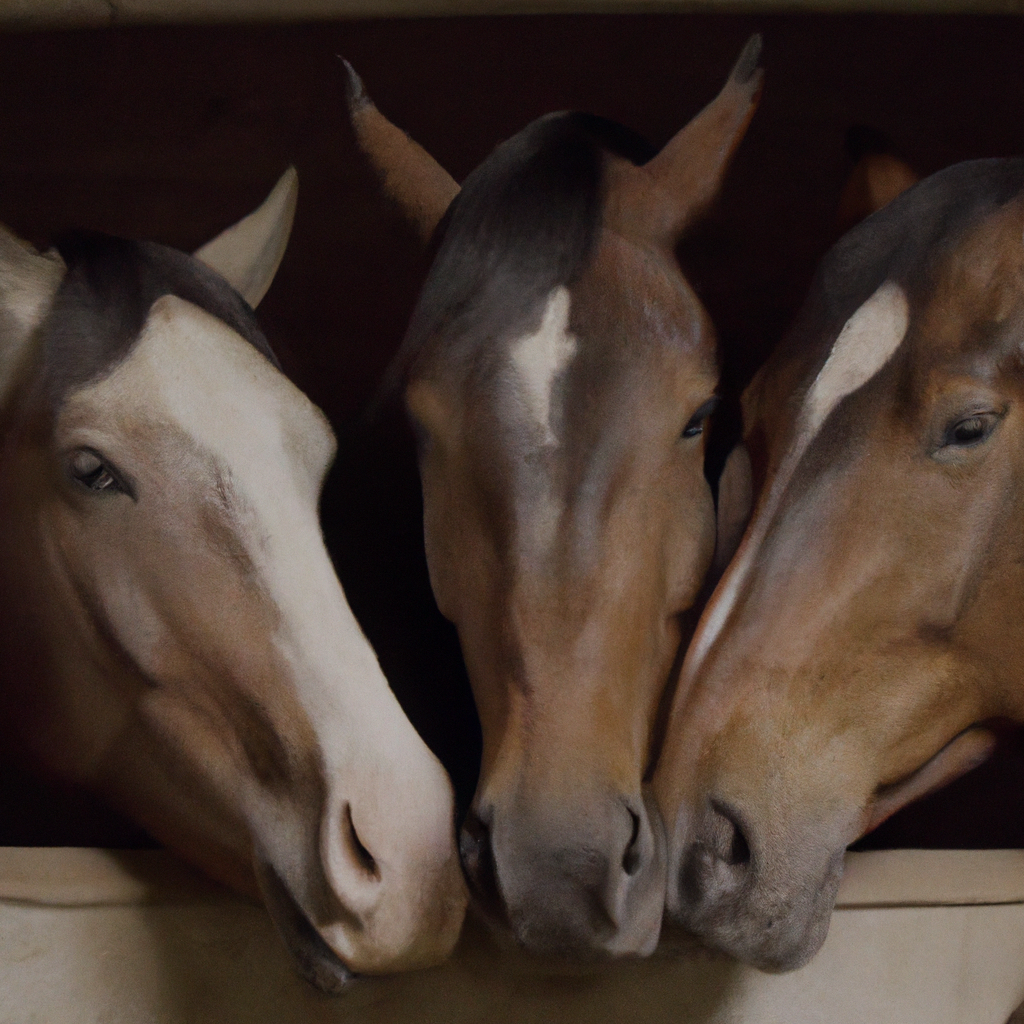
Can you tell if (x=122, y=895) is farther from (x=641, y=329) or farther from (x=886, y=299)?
(x=886, y=299)

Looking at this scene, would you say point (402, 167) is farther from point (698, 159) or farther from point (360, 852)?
point (360, 852)

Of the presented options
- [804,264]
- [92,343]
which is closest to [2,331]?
[92,343]

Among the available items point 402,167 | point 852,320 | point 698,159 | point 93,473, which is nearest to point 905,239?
point 852,320

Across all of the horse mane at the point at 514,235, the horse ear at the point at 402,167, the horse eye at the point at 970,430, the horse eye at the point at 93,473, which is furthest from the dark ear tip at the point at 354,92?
the horse eye at the point at 970,430

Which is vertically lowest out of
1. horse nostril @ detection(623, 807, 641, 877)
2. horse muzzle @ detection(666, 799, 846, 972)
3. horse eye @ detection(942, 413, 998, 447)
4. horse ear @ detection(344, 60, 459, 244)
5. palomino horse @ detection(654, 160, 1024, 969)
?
horse muzzle @ detection(666, 799, 846, 972)

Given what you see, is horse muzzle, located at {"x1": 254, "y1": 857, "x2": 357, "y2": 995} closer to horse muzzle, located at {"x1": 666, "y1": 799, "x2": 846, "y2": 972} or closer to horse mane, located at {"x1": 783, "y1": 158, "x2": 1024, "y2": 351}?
horse muzzle, located at {"x1": 666, "y1": 799, "x2": 846, "y2": 972}

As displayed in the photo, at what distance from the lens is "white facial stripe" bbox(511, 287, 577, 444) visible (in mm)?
763

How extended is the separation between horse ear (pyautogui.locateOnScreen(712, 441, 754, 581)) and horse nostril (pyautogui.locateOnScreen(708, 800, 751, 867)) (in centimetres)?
20

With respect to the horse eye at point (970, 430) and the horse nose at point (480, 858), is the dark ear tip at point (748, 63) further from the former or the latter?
the horse nose at point (480, 858)

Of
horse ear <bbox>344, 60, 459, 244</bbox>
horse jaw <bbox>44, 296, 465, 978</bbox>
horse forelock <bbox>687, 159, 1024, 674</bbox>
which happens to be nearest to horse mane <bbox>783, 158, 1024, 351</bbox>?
horse forelock <bbox>687, 159, 1024, 674</bbox>

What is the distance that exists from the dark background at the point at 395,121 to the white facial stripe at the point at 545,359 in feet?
0.65

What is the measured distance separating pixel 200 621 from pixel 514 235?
39cm

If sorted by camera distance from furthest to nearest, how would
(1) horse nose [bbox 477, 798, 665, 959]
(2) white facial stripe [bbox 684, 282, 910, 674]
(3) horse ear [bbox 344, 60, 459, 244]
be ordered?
(3) horse ear [bbox 344, 60, 459, 244] → (2) white facial stripe [bbox 684, 282, 910, 674] → (1) horse nose [bbox 477, 798, 665, 959]

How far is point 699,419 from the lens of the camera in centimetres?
84
